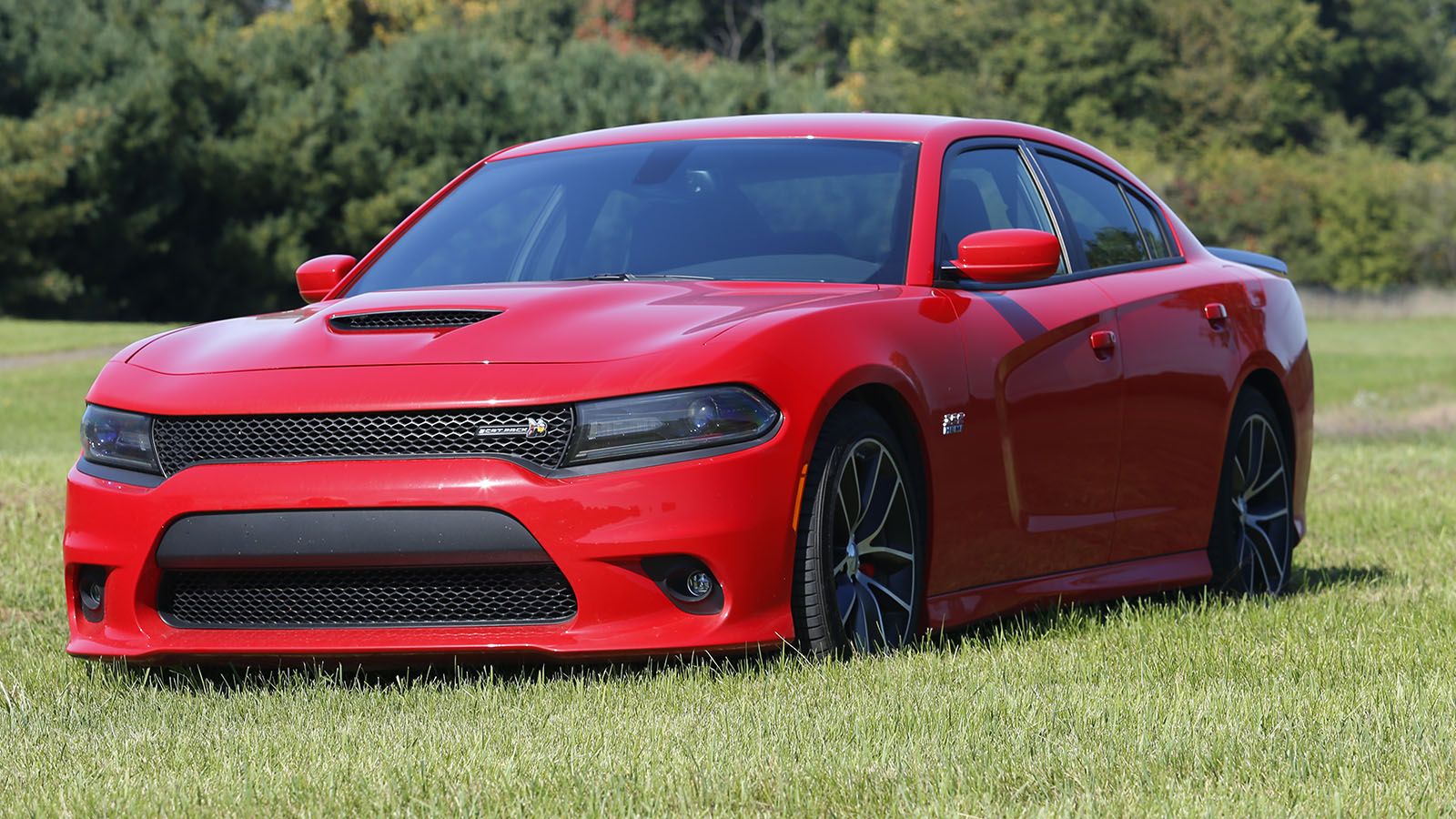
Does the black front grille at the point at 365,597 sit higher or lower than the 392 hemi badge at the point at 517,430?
lower

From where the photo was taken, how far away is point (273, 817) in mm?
3473

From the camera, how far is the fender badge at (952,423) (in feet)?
18.2

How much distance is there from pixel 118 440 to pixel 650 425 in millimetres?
1428

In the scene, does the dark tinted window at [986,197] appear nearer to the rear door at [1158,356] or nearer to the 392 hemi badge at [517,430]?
the rear door at [1158,356]

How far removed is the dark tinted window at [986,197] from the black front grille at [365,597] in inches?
68.0

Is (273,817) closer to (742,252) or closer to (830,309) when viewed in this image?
(830,309)

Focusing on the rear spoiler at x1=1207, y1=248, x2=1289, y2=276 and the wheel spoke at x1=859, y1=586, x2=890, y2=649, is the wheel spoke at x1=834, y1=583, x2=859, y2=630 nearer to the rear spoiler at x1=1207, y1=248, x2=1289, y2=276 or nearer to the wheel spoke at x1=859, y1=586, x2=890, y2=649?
the wheel spoke at x1=859, y1=586, x2=890, y2=649

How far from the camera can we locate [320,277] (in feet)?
21.4

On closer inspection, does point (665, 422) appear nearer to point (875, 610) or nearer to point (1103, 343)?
point (875, 610)

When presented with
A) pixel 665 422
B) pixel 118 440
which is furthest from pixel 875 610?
pixel 118 440

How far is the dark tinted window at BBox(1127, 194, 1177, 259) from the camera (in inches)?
289

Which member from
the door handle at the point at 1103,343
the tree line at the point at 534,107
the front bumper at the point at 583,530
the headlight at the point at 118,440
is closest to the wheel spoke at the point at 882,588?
the front bumper at the point at 583,530

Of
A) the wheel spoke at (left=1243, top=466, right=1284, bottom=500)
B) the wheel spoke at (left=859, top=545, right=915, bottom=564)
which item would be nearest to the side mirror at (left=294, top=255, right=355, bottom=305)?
the wheel spoke at (left=859, top=545, right=915, bottom=564)

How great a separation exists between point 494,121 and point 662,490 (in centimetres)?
4443
